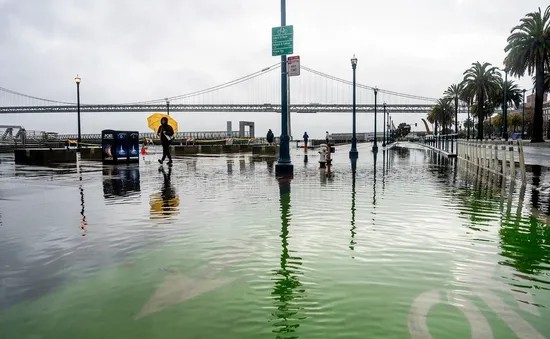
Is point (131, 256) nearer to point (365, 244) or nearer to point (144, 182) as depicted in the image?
point (365, 244)

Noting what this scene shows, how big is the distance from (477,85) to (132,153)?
213 ft

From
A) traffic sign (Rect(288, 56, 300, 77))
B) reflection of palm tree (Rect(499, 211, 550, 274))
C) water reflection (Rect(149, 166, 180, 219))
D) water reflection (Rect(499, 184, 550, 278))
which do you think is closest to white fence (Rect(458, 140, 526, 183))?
traffic sign (Rect(288, 56, 300, 77))

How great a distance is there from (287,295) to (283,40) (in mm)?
13058

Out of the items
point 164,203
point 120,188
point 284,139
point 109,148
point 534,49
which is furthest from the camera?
point 534,49

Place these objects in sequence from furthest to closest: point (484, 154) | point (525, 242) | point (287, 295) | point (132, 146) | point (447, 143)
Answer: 1. point (447, 143)
2. point (132, 146)
3. point (484, 154)
4. point (525, 242)
5. point (287, 295)

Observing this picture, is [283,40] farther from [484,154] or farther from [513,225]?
[513,225]

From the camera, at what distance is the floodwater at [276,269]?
3.30 meters

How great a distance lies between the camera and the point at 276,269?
182 inches

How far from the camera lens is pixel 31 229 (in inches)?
262

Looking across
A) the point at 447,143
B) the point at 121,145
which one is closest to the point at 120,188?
the point at 121,145

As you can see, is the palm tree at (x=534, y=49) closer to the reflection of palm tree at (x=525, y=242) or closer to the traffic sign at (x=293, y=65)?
the traffic sign at (x=293, y=65)

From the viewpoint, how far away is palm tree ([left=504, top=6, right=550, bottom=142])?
4914cm

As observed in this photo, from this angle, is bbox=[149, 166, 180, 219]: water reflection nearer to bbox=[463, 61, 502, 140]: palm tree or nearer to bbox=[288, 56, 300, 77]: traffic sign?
bbox=[288, 56, 300, 77]: traffic sign

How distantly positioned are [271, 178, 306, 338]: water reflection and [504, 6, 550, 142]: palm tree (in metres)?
54.1
